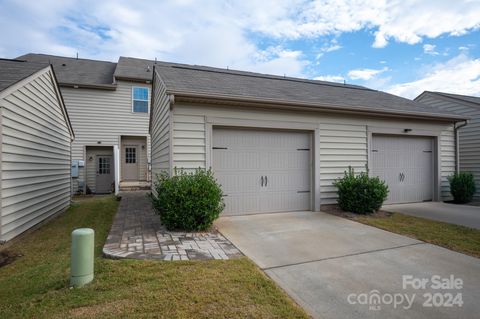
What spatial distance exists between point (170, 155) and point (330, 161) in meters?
4.14

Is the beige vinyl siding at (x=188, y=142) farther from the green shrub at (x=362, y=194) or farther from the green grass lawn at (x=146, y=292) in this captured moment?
the green shrub at (x=362, y=194)

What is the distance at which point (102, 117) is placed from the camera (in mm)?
13812

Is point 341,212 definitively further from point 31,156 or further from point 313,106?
point 31,156

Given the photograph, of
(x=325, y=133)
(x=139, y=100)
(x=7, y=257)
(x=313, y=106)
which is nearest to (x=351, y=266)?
(x=313, y=106)

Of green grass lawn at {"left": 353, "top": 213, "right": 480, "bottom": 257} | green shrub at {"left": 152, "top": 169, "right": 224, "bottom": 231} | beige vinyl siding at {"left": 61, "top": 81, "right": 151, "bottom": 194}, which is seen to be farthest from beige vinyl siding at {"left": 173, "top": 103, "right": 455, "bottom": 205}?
beige vinyl siding at {"left": 61, "top": 81, "right": 151, "bottom": 194}

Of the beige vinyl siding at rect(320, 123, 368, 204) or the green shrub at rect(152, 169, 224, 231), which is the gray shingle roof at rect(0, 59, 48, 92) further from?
the beige vinyl siding at rect(320, 123, 368, 204)

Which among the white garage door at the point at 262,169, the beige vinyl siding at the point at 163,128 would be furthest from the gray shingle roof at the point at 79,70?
the white garage door at the point at 262,169

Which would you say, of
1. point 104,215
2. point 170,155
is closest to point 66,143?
point 104,215

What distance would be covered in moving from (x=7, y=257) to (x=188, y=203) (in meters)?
2.87

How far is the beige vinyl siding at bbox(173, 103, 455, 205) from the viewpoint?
231 inches

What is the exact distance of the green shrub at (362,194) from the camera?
663cm

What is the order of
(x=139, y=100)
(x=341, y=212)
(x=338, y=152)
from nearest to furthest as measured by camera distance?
1. (x=341, y=212)
2. (x=338, y=152)
3. (x=139, y=100)

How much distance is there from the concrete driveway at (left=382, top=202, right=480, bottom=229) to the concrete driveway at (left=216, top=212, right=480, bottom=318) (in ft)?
7.53

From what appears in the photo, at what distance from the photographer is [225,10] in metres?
8.92
